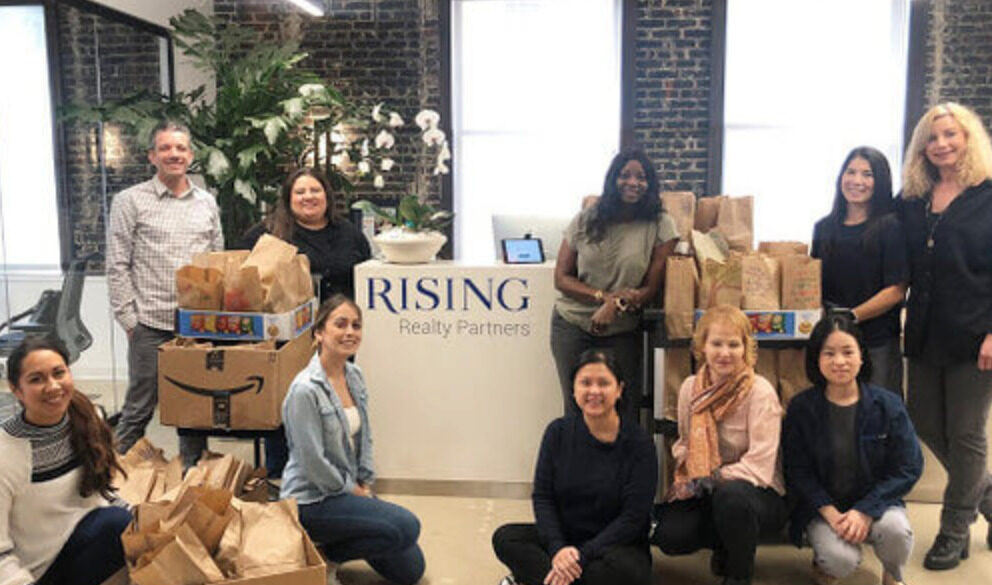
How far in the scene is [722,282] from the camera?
3.02 metres

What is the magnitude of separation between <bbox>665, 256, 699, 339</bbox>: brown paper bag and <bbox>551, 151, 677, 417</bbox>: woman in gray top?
Answer: 0.16m

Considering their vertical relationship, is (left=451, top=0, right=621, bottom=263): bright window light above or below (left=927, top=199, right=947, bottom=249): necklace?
above

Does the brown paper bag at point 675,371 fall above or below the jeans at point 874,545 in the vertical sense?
above

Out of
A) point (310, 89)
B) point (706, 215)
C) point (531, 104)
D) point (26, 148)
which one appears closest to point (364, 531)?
point (706, 215)

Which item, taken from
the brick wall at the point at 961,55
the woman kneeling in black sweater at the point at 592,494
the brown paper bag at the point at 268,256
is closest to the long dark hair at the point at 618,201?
the woman kneeling in black sweater at the point at 592,494

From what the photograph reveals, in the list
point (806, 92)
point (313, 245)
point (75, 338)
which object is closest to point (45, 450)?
point (313, 245)

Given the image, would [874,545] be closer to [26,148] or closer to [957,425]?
[957,425]

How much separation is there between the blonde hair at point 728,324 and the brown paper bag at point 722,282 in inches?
6.3

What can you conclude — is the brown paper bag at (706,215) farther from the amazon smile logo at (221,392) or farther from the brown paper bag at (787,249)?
the amazon smile logo at (221,392)

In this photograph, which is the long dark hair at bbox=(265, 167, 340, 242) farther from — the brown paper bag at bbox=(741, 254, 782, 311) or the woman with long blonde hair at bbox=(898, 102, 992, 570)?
the woman with long blonde hair at bbox=(898, 102, 992, 570)

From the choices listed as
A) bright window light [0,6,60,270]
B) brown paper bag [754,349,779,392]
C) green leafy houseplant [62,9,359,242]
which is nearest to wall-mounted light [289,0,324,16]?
green leafy houseplant [62,9,359,242]

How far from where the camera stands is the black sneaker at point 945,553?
2.93 meters

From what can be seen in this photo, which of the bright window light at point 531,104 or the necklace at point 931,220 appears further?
the bright window light at point 531,104

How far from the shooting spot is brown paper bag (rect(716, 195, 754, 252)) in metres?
3.32
